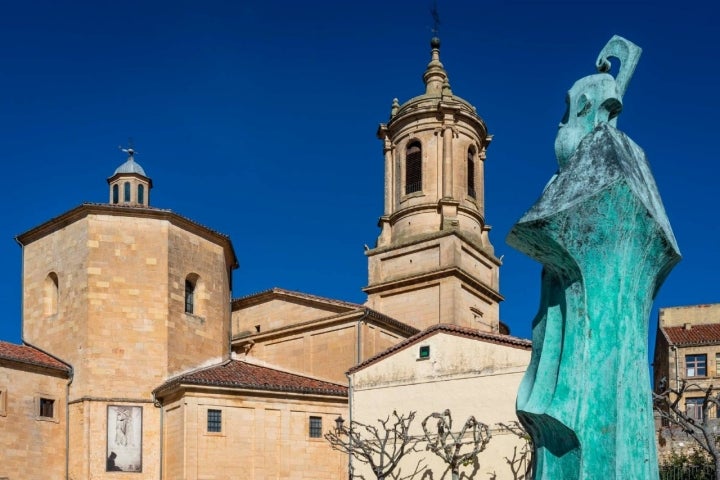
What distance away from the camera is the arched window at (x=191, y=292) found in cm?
3369

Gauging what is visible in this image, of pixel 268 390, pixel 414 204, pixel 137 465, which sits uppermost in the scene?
pixel 414 204

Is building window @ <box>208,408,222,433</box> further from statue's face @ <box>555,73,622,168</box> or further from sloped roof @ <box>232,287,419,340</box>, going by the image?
statue's face @ <box>555,73,622,168</box>

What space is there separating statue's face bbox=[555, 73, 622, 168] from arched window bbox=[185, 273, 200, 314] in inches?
1066

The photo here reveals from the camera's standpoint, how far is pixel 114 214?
107 feet

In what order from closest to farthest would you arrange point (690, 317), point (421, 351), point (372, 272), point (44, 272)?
point (421, 351) → point (44, 272) → point (372, 272) → point (690, 317)

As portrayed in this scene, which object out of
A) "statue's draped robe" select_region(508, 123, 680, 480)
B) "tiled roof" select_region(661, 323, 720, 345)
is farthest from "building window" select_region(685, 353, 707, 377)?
"statue's draped robe" select_region(508, 123, 680, 480)

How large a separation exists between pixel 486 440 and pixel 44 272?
15.9 m

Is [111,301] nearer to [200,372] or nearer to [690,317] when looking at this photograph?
[200,372]

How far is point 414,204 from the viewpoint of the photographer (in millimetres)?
43188

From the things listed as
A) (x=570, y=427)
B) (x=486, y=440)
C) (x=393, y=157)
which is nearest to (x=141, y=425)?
(x=486, y=440)

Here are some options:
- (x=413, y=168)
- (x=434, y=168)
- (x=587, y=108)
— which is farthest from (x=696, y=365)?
(x=587, y=108)

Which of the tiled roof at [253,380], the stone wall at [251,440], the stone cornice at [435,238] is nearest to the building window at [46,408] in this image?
the tiled roof at [253,380]

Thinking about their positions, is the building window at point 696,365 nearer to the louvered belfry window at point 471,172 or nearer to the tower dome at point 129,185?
the louvered belfry window at point 471,172

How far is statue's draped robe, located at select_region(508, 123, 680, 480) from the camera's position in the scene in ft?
22.0
